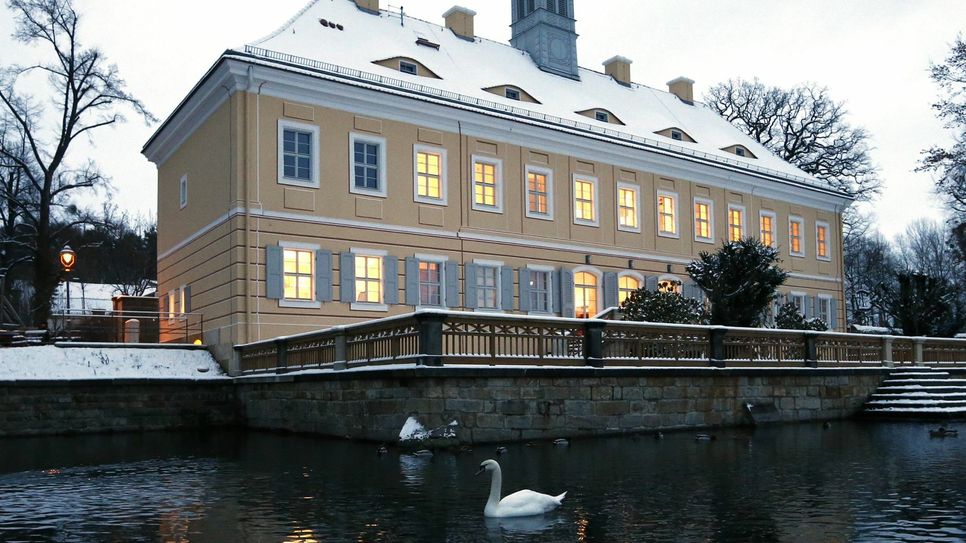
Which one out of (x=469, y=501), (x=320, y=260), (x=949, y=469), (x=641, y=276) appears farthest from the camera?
(x=641, y=276)

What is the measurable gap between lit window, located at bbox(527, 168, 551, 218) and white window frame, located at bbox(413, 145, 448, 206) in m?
3.13

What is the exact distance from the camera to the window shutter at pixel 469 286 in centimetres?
2719

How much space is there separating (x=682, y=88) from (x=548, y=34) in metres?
8.64

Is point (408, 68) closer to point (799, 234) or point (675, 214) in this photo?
point (675, 214)

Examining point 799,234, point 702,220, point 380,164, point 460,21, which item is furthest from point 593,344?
point 799,234

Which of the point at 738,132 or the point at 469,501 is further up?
the point at 738,132

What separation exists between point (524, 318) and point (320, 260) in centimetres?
923

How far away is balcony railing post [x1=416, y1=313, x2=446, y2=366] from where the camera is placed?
50.8 ft

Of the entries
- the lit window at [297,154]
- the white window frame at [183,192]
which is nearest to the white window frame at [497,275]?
the lit window at [297,154]

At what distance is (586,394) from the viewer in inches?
693

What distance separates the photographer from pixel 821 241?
39406 mm

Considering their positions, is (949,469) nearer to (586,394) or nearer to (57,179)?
(586,394)

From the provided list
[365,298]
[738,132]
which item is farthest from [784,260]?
[365,298]

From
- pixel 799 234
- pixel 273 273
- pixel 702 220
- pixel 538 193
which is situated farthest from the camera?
pixel 799 234
